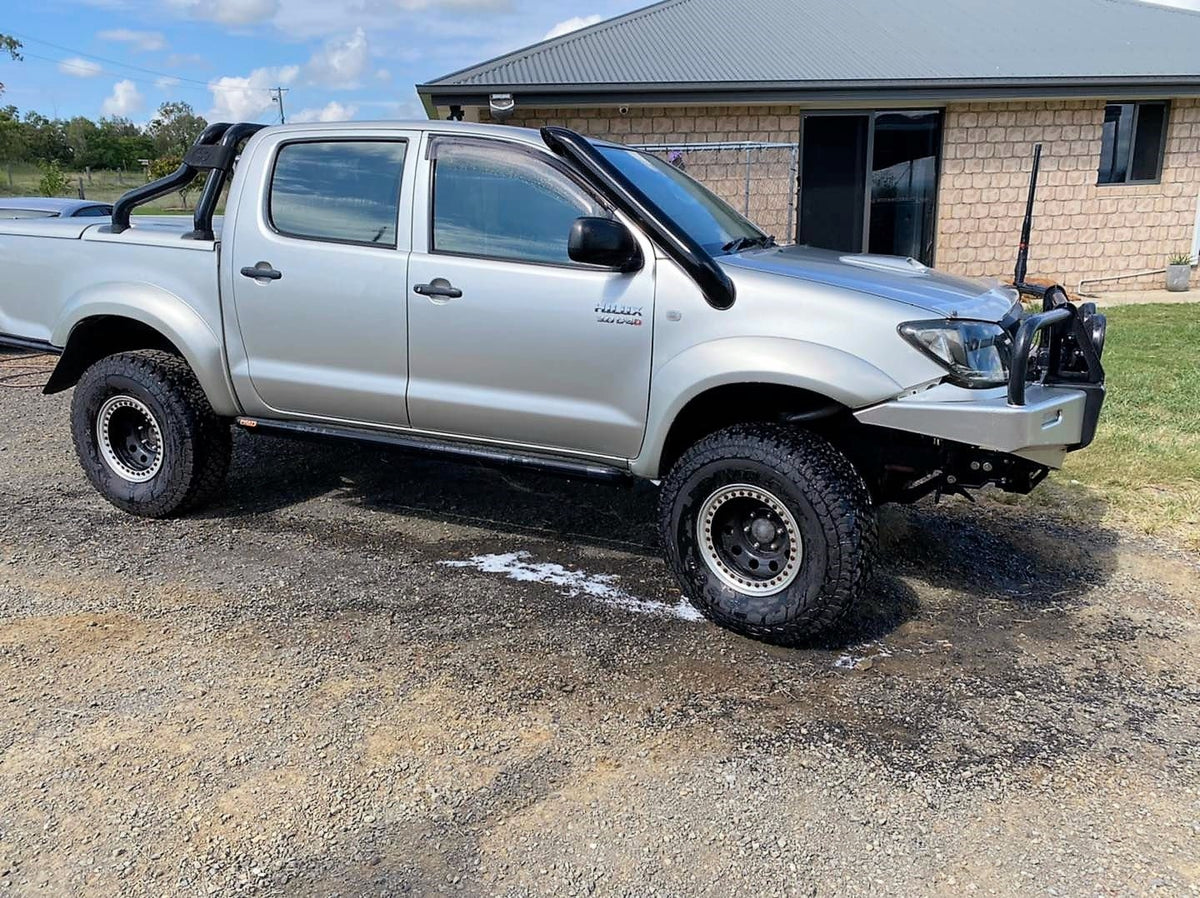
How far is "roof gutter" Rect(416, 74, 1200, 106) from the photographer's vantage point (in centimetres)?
1243

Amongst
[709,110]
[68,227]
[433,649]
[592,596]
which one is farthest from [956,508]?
[709,110]

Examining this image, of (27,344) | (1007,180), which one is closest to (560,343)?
(27,344)

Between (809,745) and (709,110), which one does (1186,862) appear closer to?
(809,745)

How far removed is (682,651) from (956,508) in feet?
7.91

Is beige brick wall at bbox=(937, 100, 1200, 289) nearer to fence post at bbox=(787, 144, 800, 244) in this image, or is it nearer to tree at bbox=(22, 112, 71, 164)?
fence post at bbox=(787, 144, 800, 244)

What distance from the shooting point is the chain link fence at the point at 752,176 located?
43.4 feet

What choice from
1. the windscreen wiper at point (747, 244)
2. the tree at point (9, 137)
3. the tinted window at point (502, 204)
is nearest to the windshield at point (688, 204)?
the windscreen wiper at point (747, 244)

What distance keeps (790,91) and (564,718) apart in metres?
11.3

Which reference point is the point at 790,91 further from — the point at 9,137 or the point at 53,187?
the point at 9,137

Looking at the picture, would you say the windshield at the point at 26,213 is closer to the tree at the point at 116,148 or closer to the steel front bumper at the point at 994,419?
the steel front bumper at the point at 994,419

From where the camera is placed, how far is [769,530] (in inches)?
152

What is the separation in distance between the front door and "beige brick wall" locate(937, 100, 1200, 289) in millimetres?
11289

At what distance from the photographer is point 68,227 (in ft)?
17.0

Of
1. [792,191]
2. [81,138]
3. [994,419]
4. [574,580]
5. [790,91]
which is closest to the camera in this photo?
[994,419]
